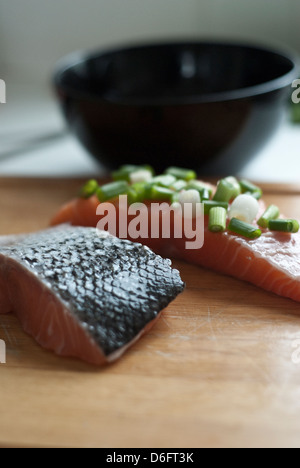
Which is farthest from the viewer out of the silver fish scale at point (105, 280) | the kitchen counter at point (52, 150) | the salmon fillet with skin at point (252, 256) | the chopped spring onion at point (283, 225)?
the kitchen counter at point (52, 150)

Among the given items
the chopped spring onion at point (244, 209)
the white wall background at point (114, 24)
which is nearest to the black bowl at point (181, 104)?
the chopped spring onion at point (244, 209)

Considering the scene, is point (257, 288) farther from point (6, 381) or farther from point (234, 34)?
point (234, 34)

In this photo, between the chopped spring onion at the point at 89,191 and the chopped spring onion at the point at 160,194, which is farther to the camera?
the chopped spring onion at the point at 89,191

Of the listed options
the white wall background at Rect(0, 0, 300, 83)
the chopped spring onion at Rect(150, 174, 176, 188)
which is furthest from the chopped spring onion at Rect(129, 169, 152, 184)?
the white wall background at Rect(0, 0, 300, 83)

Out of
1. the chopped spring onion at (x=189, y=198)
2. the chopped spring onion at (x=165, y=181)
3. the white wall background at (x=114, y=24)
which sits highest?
the white wall background at (x=114, y=24)

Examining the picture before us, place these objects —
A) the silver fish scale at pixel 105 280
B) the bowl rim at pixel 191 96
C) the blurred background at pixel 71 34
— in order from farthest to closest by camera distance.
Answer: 1. the blurred background at pixel 71 34
2. the bowl rim at pixel 191 96
3. the silver fish scale at pixel 105 280

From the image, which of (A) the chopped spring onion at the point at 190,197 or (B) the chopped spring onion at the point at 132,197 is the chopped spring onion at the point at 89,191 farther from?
(A) the chopped spring onion at the point at 190,197

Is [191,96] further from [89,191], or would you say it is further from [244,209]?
[244,209]

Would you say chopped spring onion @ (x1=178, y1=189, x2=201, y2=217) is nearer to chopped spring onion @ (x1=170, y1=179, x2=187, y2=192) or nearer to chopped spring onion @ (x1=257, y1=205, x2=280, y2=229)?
chopped spring onion @ (x1=170, y1=179, x2=187, y2=192)
